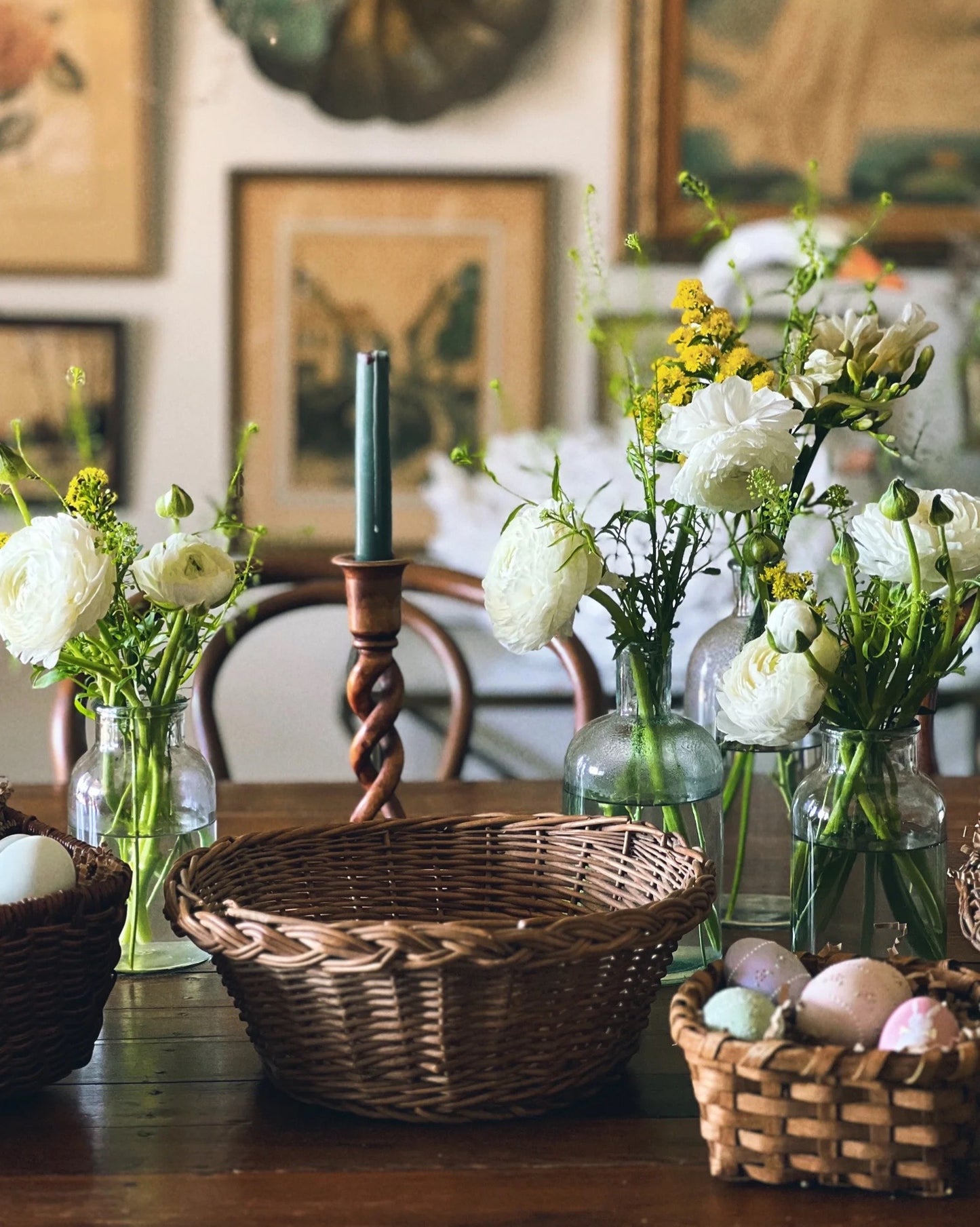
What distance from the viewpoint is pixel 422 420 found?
2.79 m

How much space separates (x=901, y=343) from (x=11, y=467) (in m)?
0.50

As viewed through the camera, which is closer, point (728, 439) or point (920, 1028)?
point (920, 1028)

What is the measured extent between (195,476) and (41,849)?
216 cm

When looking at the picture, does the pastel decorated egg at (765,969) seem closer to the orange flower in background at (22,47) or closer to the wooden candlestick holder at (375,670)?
the wooden candlestick holder at (375,670)

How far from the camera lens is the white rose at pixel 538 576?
778 millimetres

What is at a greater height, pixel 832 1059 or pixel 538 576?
pixel 538 576

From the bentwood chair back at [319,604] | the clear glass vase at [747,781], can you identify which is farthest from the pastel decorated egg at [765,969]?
the bentwood chair back at [319,604]

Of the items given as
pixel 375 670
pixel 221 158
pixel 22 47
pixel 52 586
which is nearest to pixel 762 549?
pixel 375 670

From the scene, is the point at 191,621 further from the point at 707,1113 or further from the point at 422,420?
the point at 422,420

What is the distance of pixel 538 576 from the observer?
2.57 ft

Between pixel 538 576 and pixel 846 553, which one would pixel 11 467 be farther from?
pixel 846 553

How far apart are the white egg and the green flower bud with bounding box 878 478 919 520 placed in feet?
1.44

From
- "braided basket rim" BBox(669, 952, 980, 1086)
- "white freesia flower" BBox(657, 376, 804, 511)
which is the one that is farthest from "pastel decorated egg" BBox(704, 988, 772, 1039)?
"white freesia flower" BBox(657, 376, 804, 511)

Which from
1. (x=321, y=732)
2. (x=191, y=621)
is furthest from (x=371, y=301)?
(x=191, y=621)
